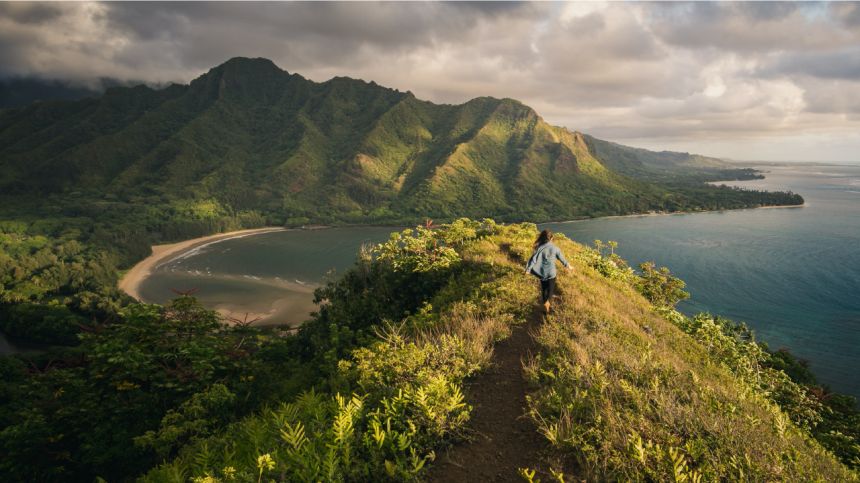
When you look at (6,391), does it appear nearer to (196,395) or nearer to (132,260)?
(196,395)

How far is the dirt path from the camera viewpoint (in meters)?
6.14

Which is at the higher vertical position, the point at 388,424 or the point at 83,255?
the point at 388,424

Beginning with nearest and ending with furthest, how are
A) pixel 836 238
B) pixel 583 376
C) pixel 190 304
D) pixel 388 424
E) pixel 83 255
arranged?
pixel 388 424 → pixel 583 376 → pixel 190 304 → pixel 83 255 → pixel 836 238

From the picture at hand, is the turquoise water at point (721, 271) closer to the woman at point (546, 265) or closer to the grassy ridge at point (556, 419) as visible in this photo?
the woman at point (546, 265)

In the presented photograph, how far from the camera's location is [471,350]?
934 cm

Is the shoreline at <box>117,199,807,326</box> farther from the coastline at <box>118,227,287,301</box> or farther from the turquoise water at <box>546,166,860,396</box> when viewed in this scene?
the turquoise water at <box>546,166,860,396</box>

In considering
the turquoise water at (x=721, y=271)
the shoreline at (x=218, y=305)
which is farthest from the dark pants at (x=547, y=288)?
the shoreline at (x=218, y=305)

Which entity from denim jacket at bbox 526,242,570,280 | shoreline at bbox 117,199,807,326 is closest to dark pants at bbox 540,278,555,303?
denim jacket at bbox 526,242,570,280

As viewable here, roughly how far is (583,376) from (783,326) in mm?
97041

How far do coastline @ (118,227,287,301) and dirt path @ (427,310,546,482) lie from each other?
421 ft

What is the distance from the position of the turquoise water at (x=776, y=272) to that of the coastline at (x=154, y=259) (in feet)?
494

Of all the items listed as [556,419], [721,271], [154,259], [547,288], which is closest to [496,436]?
[556,419]

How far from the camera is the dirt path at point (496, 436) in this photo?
6.14 meters

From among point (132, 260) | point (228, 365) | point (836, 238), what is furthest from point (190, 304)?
point (836, 238)
